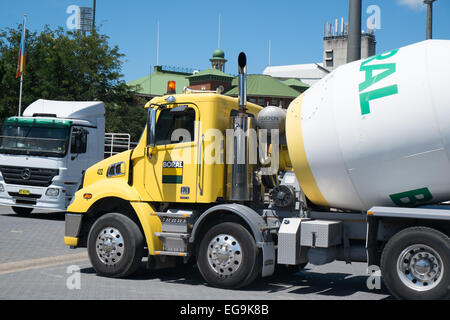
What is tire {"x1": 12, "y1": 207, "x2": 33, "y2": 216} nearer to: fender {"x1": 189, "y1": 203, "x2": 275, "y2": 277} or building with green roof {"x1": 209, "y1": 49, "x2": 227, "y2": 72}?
fender {"x1": 189, "y1": 203, "x2": 275, "y2": 277}

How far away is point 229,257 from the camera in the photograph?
877 cm

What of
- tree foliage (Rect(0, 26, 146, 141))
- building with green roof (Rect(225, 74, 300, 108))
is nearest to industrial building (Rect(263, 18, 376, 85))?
building with green roof (Rect(225, 74, 300, 108))

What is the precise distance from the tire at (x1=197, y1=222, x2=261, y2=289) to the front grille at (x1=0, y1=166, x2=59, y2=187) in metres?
10.8

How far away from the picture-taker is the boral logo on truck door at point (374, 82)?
25.0 feet

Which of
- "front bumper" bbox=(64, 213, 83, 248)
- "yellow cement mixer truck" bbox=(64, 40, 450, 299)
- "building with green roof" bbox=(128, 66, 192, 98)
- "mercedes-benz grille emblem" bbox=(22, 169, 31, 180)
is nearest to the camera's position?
"yellow cement mixer truck" bbox=(64, 40, 450, 299)

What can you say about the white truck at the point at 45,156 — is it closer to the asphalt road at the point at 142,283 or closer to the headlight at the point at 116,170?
the asphalt road at the point at 142,283

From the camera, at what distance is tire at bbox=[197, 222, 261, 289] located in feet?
28.2

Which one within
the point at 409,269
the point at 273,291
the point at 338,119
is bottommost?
the point at 273,291

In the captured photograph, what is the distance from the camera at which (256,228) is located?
8555 millimetres

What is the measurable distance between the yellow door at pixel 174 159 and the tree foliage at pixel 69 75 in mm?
30200

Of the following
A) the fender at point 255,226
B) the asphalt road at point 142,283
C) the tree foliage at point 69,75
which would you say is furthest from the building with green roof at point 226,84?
the fender at point 255,226

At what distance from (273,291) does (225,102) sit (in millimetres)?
2984
